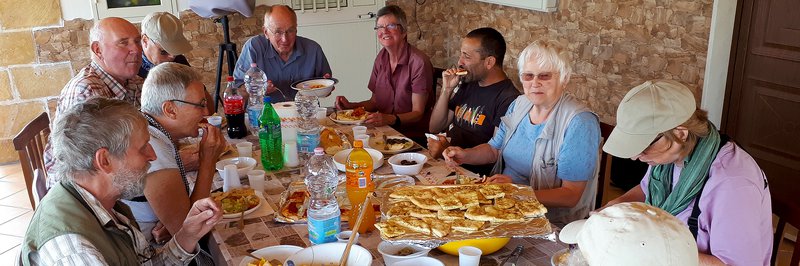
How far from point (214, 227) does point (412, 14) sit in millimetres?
4335

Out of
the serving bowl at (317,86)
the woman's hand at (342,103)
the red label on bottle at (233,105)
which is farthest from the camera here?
the woman's hand at (342,103)

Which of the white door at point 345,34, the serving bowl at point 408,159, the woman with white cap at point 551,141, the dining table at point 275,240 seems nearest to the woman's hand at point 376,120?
the serving bowl at point 408,159

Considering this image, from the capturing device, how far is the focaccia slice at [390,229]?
1899 mm

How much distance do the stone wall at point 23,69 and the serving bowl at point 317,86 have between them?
236cm

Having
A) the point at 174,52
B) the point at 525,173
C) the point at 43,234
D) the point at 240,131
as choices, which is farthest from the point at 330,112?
the point at 43,234

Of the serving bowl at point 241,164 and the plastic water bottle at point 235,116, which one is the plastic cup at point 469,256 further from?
the plastic water bottle at point 235,116

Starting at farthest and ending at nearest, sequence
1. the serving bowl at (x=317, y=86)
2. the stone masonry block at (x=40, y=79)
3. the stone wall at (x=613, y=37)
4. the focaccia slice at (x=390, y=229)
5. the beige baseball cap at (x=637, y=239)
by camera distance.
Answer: the stone masonry block at (x=40, y=79) → the stone wall at (x=613, y=37) → the serving bowl at (x=317, y=86) → the focaccia slice at (x=390, y=229) → the beige baseball cap at (x=637, y=239)

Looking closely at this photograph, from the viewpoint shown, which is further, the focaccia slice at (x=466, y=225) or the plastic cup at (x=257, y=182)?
the plastic cup at (x=257, y=182)

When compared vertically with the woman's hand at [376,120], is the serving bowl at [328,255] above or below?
below

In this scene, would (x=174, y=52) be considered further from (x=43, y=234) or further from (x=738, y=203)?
(x=738, y=203)

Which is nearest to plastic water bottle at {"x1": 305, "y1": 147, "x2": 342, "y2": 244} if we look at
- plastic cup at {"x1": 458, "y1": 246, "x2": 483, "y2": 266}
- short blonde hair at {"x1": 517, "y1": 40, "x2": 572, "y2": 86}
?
plastic cup at {"x1": 458, "y1": 246, "x2": 483, "y2": 266}

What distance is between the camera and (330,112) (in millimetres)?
3879

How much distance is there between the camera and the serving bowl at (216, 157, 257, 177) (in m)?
2.70

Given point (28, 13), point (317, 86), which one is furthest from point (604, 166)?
point (28, 13)
